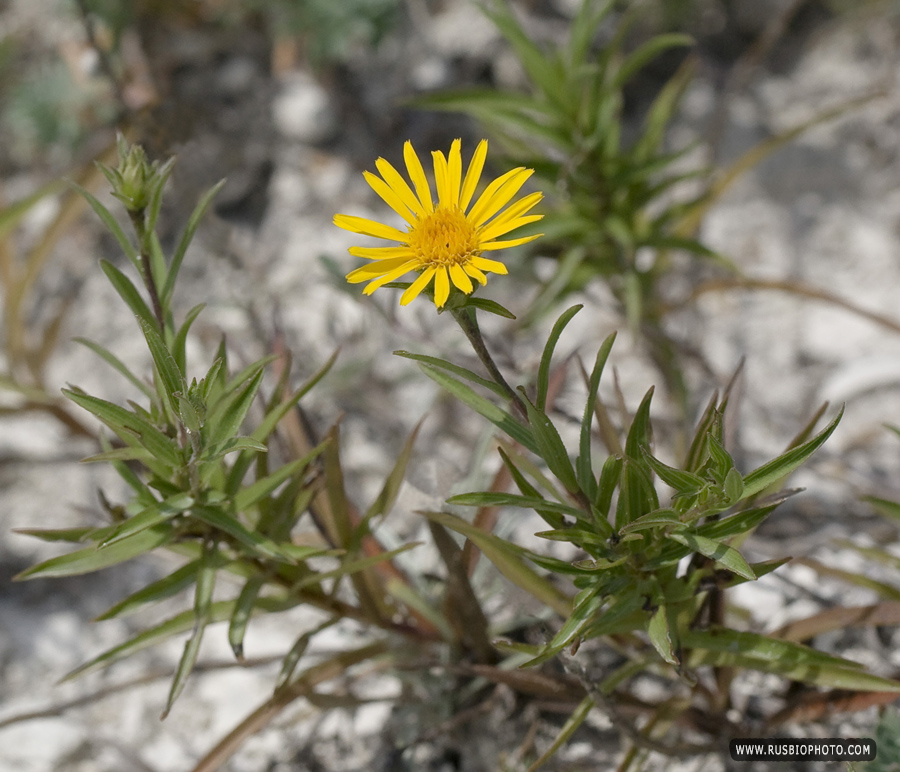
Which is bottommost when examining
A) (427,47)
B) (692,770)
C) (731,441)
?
(692,770)

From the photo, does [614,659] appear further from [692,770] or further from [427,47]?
[427,47]

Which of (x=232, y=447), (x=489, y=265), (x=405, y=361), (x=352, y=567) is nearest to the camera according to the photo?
(x=489, y=265)

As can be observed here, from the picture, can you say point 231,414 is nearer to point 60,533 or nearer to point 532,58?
point 60,533

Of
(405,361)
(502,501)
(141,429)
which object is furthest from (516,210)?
(405,361)

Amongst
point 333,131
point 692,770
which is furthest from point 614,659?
point 333,131

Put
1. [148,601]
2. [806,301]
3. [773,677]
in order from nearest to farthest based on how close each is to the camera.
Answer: [148,601]
[773,677]
[806,301]

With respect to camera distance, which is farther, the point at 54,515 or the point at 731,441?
the point at 54,515

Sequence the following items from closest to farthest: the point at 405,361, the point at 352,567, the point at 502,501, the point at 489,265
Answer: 1. the point at 489,265
2. the point at 502,501
3. the point at 352,567
4. the point at 405,361

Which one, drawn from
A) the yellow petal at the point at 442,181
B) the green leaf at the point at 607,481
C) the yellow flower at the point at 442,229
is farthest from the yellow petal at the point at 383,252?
the green leaf at the point at 607,481

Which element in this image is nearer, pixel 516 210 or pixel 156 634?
pixel 516 210
